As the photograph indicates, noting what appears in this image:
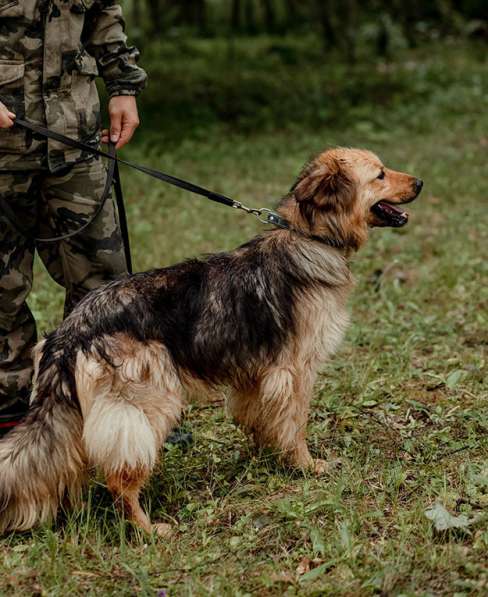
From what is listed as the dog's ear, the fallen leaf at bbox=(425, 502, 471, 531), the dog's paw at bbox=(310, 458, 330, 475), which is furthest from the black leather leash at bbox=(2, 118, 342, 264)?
the fallen leaf at bbox=(425, 502, 471, 531)

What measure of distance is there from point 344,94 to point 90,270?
40.4ft

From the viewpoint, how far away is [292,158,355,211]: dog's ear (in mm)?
4188

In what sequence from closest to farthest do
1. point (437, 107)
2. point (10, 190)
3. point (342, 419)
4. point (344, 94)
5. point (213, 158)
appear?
point (10, 190)
point (342, 419)
point (213, 158)
point (437, 107)
point (344, 94)

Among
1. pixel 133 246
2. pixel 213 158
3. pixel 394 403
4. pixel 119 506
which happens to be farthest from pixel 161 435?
pixel 213 158

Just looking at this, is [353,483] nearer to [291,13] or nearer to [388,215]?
[388,215]

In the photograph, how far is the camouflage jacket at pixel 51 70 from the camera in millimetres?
3967

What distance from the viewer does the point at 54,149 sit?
162 inches

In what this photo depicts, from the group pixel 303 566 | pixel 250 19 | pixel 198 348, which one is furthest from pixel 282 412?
pixel 250 19

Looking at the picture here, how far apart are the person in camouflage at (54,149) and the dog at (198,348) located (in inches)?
23.2

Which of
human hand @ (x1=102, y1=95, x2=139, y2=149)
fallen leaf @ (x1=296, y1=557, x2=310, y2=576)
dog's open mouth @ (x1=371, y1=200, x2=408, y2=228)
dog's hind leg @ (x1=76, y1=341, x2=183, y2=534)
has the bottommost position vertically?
fallen leaf @ (x1=296, y1=557, x2=310, y2=576)

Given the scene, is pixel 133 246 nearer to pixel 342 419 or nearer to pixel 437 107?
pixel 342 419

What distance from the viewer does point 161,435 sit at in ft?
12.5

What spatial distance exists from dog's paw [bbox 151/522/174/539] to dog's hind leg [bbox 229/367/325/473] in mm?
794

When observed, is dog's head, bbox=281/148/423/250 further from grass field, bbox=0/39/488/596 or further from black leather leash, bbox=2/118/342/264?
grass field, bbox=0/39/488/596
